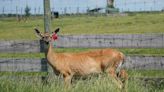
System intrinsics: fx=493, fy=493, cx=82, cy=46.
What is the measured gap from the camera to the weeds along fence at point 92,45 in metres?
10.0

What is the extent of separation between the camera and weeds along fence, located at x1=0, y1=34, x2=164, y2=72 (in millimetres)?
10039

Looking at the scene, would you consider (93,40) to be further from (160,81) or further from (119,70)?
(160,81)

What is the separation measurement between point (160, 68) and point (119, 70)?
3.05 feet

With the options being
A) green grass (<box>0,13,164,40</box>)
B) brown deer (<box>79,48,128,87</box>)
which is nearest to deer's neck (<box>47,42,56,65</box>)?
brown deer (<box>79,48,128,87</box>)

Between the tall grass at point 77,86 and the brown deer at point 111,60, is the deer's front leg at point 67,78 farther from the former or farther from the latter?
the brown deer at point 111,60

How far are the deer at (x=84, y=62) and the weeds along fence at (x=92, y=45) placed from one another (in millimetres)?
224

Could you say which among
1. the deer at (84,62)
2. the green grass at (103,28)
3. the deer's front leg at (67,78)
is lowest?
the green grass at (103,28)

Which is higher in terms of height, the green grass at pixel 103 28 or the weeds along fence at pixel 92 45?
the weeds along fence at pixel 92 45

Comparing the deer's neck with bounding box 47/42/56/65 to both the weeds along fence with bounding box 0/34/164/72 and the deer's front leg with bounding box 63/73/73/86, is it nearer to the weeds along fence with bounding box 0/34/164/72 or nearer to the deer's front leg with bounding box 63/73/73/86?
the weeds along fence with bounding box 0/34/164/72

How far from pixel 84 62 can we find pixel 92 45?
62cm

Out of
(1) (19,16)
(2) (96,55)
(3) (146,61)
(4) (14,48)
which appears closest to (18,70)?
(4) (14,48)

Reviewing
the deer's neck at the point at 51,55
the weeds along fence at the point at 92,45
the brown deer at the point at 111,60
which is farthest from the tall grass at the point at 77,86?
the deer's neck at the point at 51,55

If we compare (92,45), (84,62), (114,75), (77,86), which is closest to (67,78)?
(84,62)

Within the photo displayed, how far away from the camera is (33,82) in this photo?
9.92 metres
